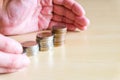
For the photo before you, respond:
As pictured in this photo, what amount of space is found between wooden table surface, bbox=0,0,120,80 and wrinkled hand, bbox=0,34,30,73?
1 cm

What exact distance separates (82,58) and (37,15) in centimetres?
21

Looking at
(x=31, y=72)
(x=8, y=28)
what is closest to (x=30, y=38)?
(x=8, y=28)

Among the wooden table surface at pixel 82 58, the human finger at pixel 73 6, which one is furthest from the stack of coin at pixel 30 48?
the human finger at pixel 73 6

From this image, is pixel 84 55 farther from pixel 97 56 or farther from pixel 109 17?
pixel 109 17

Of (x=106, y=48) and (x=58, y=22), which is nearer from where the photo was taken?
(x=106, y=48)

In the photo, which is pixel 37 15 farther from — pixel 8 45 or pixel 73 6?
pixel 8 45

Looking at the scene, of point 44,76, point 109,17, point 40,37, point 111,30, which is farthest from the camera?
point 109,17

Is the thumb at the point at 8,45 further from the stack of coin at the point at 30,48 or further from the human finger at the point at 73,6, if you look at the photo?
the human finger at the point at 73,6

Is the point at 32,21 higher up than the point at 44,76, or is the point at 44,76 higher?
the point at 32,21

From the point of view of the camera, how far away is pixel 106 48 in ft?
1.96

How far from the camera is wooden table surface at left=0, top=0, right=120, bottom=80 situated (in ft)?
1.62

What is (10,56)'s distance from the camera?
0.48m

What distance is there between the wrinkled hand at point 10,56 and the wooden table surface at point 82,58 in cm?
1

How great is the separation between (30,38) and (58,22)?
10cm
